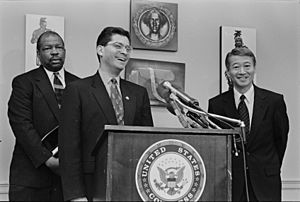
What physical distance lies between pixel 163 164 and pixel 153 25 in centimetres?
258

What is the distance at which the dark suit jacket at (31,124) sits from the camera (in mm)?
3850

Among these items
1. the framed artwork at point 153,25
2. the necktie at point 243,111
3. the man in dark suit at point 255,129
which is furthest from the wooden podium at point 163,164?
the framed artwork at point 153,25

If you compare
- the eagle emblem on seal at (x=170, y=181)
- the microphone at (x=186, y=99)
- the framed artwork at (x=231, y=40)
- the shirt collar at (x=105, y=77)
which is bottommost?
the eagle emblem on seal at (x=170, y=181)

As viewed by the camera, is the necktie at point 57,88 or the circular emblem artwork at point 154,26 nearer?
the necktie at point 57,88

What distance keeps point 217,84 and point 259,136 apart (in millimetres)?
1431

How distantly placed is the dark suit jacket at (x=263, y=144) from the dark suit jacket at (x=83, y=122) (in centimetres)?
76

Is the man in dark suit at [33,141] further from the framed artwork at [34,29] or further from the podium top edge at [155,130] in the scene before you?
the podium top edge at [155,130]

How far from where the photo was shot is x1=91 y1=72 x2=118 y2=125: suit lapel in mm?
3221

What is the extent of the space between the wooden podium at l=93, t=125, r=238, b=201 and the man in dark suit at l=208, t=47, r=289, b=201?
1.01m

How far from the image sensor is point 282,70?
5.43 meters

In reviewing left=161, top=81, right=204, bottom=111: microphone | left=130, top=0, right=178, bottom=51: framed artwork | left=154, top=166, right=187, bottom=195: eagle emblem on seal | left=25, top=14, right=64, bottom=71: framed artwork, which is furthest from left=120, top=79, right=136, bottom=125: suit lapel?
left=130, top=0, right=178, bottom=51: framed artwork

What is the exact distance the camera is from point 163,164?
2684 mm

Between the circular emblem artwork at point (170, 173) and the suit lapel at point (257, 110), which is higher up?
the suit lapel at point (257, 110)

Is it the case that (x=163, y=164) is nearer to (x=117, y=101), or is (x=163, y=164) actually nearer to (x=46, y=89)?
(x=117, y=101)
